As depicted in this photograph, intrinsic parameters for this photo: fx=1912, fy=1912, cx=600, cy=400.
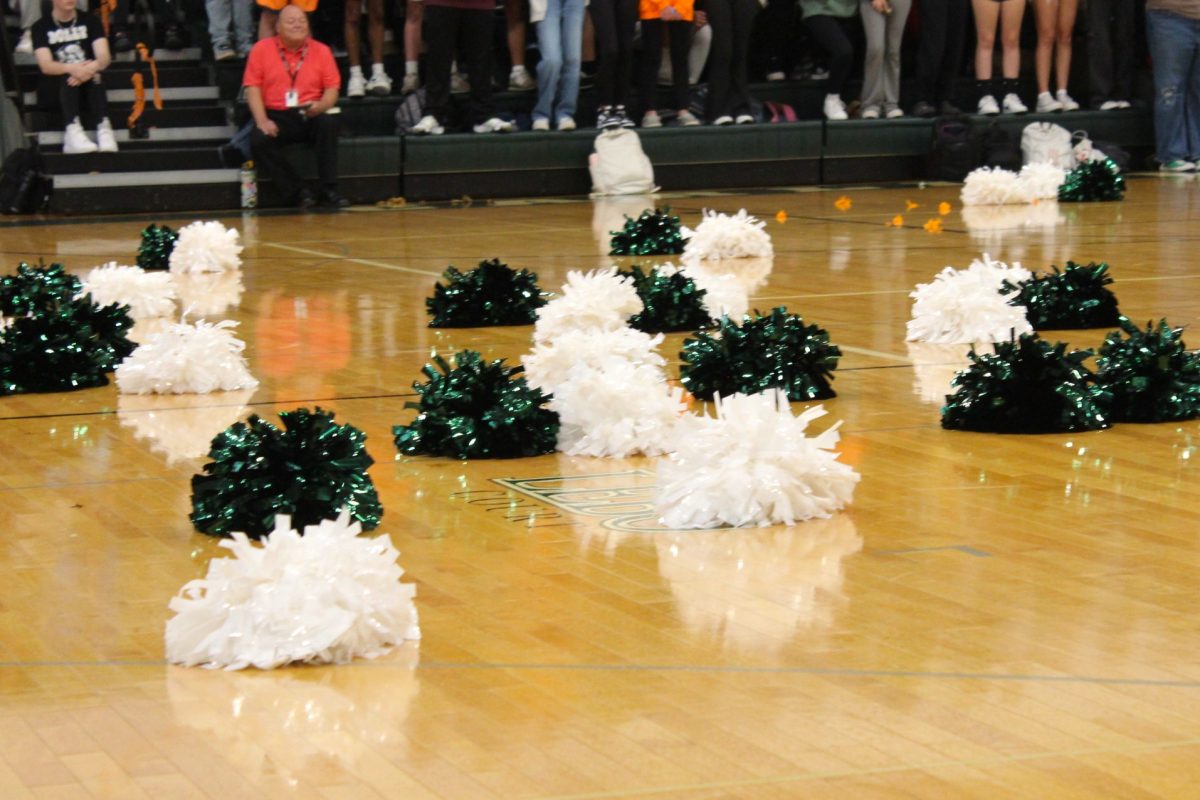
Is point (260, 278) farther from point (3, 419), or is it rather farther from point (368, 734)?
point (368, 734)

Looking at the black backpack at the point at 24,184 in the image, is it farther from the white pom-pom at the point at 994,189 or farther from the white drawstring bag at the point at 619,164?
the white pom-pom at the point at 994,189

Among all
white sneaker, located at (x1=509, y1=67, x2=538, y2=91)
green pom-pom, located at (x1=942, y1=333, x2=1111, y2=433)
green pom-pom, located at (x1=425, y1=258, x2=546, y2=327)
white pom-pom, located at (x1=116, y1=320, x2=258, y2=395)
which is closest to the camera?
green pom-pom, located at (x1=942, y1=333, x2=1111, y2=433)

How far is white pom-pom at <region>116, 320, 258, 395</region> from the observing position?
6258 mm

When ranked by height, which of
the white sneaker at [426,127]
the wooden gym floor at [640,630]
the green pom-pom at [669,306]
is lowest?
the wooden gym floor at [640,630]

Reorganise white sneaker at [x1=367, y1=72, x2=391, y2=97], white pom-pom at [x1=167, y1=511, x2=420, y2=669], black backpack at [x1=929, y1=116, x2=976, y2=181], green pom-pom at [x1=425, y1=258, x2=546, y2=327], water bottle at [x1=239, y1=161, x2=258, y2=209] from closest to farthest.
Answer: white pom-pom at [x1=167, y1=511, x2=420, y2=669], green pom-pom at [x1=425, y1=258, x2=546, y2=327], water bottle at [x1=239, y1=161, x2=258, y2=209], white sneaker at [x1=367, y1=72, x2=391, y2=97], black backpack at [x1=929, y1=116, x2=976, y2=181]

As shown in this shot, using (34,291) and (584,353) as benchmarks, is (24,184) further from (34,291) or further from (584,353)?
(584,353)

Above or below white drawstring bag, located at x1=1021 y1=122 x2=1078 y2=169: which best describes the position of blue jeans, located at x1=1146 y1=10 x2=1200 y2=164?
above

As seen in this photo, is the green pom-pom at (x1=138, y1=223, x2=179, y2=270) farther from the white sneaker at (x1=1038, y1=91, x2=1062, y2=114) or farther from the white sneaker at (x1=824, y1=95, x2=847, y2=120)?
the white sneaker at (x1=1038, y1=91, x2=1062, y2=114)

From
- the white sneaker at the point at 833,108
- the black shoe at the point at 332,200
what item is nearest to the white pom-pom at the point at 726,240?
the black shoe at the point at 332,200

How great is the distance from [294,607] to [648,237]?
7.75m

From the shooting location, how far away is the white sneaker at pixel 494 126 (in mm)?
16828

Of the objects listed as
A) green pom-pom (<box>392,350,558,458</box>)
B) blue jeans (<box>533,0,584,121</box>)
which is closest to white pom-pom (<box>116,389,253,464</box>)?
green pom-pom (<box>392,350,558,458</box>)

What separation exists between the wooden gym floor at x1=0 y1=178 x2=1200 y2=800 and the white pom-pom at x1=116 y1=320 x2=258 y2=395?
0.13 metres

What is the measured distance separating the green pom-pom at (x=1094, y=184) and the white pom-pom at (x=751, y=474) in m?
10.6
